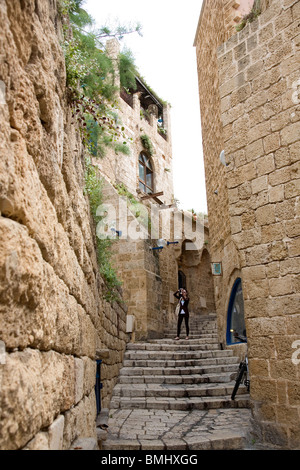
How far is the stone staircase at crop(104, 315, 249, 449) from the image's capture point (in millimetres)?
4977

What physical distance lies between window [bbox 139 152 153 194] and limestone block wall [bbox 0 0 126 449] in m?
15.3

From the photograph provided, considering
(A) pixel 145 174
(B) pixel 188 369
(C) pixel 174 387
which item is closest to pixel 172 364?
(B) pixel 188 369

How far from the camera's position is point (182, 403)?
569cm

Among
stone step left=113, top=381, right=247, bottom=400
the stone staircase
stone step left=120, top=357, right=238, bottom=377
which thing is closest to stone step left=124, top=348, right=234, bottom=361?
the stone staircase

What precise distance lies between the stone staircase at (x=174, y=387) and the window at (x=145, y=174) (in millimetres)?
9392

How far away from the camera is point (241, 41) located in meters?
5.30

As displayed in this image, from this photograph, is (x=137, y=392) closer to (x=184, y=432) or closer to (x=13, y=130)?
(x=184, y=432)

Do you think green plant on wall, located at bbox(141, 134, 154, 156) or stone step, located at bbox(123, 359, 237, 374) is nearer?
stone step, located at bbox(123, 359, 237, 374)

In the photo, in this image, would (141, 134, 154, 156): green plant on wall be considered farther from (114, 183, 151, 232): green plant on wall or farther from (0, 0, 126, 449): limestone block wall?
(0, 0, 126, 449): limestone block wall

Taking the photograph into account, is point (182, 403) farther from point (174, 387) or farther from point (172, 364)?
point (172, 364)

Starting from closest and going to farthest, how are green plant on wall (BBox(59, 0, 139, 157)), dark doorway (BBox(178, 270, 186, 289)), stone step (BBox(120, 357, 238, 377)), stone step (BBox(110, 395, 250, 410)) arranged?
green plant on wall (BBox(59, 0, 139, 157)) → stone step (BBox(110, 395, 250, 410)) → stone step (BBox(120, 357, 238, 377)) → dark doorway (BBox(178, 270, 186, 289))

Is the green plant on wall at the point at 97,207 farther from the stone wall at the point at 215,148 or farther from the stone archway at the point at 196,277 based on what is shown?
the stone archway at the point at 196,277

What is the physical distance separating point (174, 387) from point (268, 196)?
3.74 meters
